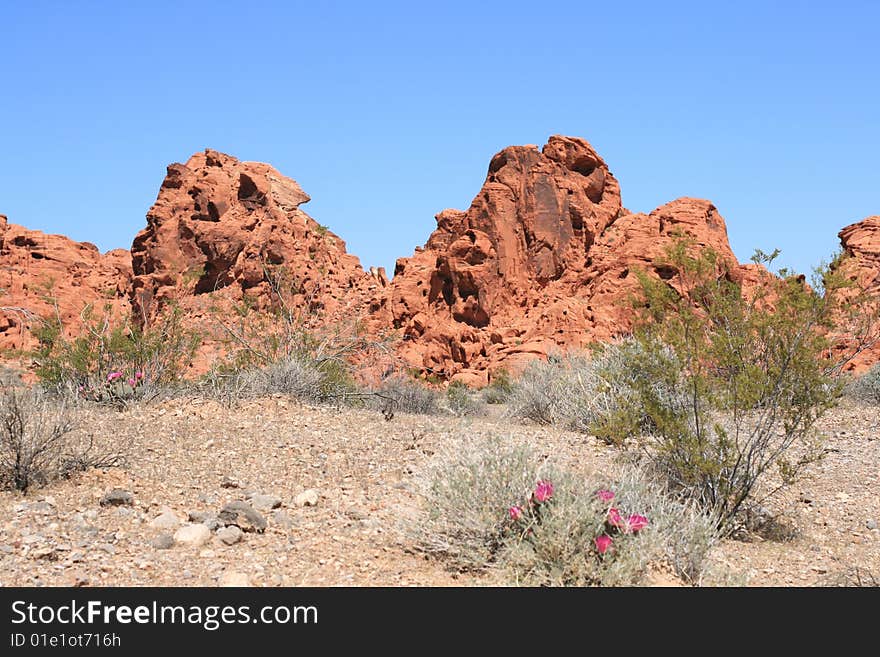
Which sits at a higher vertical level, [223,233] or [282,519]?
[223,233]

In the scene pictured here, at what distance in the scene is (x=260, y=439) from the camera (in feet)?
27.3

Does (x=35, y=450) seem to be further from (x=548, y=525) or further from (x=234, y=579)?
(x=548, y=525)

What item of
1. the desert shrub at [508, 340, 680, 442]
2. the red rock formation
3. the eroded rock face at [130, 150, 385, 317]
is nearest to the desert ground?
the desert shrub at [508, 340, 680, 442]

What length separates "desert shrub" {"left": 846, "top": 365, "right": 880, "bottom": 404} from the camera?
587 inches

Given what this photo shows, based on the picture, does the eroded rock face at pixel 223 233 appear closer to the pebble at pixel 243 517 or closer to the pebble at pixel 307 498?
the pebble at pixel 307 498

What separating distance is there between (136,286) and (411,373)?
61.3 ft

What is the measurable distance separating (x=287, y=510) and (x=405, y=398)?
25.4ft

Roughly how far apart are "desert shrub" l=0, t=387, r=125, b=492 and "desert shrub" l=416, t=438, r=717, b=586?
10.4ft

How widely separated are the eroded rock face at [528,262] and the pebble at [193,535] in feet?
71.9

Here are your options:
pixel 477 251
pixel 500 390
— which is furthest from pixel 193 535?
pixel 477 251

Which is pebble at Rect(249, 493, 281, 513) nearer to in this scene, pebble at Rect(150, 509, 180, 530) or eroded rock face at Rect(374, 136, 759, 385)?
pebble at Rect(150, 509, 180, 530)

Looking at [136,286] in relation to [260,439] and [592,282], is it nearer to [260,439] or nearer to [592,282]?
[592,282]

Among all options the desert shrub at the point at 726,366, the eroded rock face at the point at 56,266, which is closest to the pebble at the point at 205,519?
the desert shrub at the point at 726,366

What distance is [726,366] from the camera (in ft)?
Answer: 22.6
